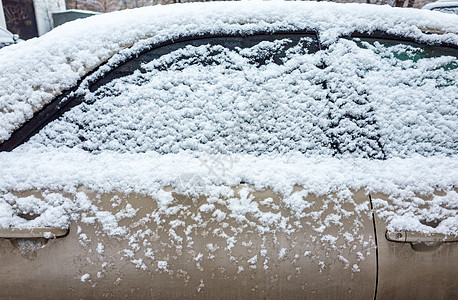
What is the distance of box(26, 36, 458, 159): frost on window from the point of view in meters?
1.40

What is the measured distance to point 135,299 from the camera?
4.18ft

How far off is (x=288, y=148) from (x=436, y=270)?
66cm

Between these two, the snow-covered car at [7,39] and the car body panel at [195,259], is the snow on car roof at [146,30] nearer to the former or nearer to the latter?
the car body panel at [195,259]

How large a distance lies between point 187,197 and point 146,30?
689 millimetres

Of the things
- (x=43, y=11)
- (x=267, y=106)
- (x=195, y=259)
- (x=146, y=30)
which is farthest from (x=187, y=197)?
(x=43, y=11)

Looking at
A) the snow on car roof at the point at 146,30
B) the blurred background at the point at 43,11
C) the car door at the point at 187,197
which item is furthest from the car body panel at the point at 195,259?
the blurred background at the point at 43,11

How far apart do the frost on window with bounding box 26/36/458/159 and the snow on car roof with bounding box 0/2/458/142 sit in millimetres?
91

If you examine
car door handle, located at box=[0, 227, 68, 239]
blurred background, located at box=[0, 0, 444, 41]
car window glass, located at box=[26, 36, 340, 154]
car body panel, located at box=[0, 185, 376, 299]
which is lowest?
blurred background, located at box=[0, 0, 444, 41]

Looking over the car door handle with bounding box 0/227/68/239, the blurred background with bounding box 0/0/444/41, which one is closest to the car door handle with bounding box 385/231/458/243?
the car door handle with bounding box 0/227/68/239

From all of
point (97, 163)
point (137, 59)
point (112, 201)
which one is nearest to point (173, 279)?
point (112, 201)

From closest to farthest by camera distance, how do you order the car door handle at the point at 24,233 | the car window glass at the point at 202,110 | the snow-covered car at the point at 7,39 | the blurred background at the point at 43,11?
1. the car door handle at the point at 24,233
2. the car window glass at the point at 202,110
3. the snow-covered car at the point at 7,39
4. the blurred background at the point at 43,11

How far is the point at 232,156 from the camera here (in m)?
1.39

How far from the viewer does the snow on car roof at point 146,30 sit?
4.58 feet

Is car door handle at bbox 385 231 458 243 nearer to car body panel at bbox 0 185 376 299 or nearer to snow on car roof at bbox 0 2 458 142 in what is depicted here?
car body panel at bbox 0 185 376 299
